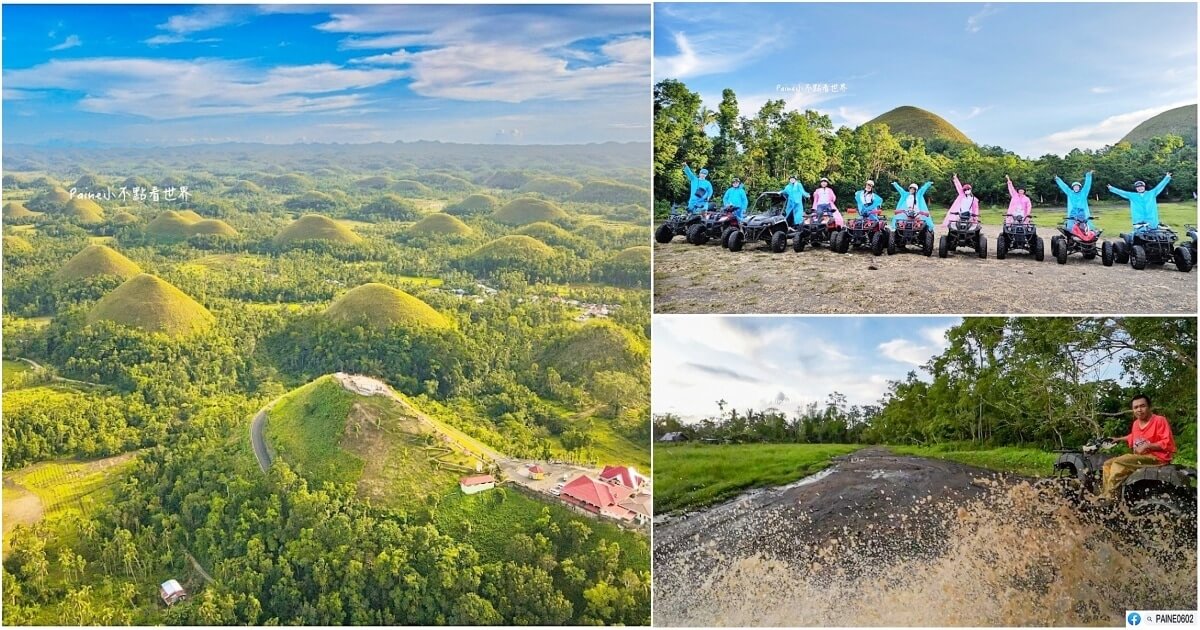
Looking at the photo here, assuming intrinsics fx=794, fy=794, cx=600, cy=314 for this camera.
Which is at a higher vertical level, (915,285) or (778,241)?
(778,241)

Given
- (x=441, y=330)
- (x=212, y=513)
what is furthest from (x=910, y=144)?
(x=212, y=513)

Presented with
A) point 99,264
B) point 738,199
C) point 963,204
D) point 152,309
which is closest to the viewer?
point 963,204

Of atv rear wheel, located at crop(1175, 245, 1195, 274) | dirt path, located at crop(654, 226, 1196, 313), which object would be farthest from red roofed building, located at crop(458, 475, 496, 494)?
atv rear wheel, located at crop(1175, 245, 1195, 274)

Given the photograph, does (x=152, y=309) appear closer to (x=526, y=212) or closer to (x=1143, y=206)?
(x=526, y=212)

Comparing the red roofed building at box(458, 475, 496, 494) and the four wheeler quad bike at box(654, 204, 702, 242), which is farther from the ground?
the four wheeler quad bike at box(654, 204, 702, 242)

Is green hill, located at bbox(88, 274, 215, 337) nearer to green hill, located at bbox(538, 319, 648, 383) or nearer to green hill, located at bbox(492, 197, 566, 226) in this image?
green hill, located at bbox(492, 197, 566, 226)

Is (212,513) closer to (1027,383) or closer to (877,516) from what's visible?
(877,516)

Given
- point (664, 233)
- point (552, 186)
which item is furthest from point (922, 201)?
point (552, 186)

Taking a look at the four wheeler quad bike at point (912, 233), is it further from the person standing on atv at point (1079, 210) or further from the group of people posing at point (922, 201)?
the person standing on atv at point (1079, 210)
